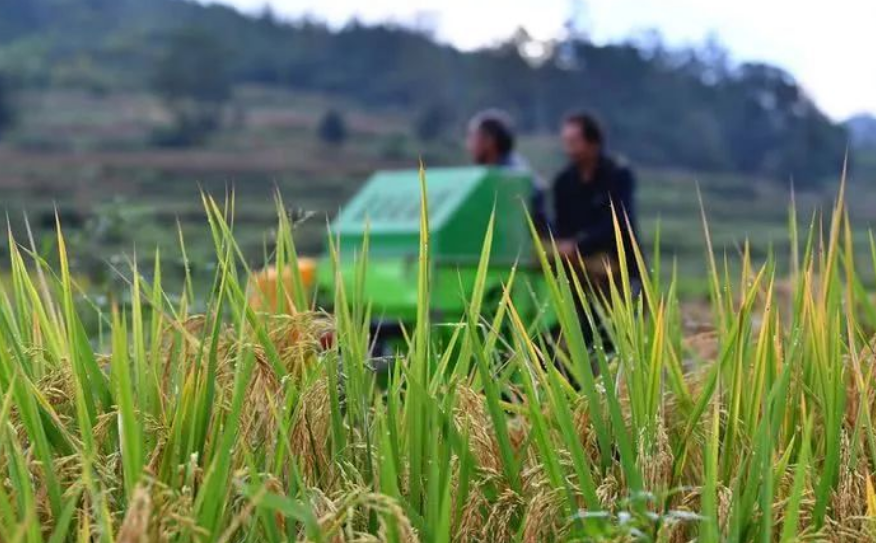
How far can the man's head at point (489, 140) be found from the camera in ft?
19.2

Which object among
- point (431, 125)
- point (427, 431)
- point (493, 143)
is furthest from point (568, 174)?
point (431, 125)

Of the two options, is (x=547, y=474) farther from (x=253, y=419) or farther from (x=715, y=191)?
(x=715, y=191)

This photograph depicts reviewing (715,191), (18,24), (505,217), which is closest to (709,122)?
(715,191)

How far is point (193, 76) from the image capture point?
68562mm

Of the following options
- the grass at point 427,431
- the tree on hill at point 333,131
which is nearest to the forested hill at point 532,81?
the tree on hill at point 333,131

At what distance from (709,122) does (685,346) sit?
7202 centimetres

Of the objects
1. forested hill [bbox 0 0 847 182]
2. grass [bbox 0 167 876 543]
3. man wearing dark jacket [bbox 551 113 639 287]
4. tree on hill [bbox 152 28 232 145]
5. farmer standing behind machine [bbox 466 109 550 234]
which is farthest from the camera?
forested hill [bbox 0 0 847 182]

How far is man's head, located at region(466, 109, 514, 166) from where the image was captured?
231 inches

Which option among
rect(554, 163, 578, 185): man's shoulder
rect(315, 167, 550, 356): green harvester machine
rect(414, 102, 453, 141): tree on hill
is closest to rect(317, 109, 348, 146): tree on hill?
rect(414, 102, 453, 141): tree on hill

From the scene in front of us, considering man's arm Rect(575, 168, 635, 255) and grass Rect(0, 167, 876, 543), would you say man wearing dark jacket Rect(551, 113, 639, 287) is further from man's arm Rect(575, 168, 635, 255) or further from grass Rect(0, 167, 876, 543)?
grass Rect(0, 167, 876, 543)

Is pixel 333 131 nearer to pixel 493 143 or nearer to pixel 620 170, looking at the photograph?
pixel 493 143

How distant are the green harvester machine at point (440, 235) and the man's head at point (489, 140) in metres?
0.33

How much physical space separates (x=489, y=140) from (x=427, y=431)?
13.0ft

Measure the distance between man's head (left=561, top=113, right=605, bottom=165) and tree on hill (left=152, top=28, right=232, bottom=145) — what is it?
199 ft
